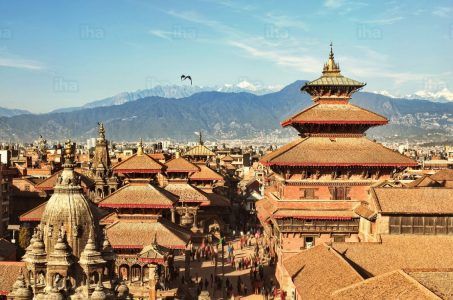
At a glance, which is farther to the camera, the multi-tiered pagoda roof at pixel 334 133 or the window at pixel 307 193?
the window at pixel 307 193

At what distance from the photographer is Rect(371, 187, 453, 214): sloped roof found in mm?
34188

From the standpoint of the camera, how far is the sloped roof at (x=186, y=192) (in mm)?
59469

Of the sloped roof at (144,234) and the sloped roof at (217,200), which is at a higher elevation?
the sloped roof at (144,234)

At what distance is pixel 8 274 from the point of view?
33594 mm

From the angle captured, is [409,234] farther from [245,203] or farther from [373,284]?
[245,203]

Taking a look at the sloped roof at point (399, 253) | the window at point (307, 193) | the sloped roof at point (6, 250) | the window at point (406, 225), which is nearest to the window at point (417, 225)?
the window at point (406, 225)

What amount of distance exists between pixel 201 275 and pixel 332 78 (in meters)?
17.4

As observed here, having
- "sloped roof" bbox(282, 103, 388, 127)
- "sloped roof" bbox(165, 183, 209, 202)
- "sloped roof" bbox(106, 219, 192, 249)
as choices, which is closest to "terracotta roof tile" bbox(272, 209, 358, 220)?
"sloped roof" bbox(282, 103, 388, 127)

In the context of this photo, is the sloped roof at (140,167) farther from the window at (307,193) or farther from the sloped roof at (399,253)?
the sloped roof at (399,253)

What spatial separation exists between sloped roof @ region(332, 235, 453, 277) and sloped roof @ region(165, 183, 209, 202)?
2839 cm

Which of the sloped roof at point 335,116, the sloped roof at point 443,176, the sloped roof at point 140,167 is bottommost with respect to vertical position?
the sloped roof at point 443,176

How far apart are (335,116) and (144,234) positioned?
49.7ft

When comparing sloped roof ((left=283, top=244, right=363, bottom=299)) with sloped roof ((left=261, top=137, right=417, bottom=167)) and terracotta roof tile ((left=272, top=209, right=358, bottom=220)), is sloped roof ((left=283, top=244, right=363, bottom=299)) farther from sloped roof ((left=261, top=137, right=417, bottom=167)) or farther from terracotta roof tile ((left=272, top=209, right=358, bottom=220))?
sloped roof ((left=261, top=137, right=417, bottom=167))

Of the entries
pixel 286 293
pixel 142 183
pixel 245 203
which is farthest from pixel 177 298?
pixel 245 203
